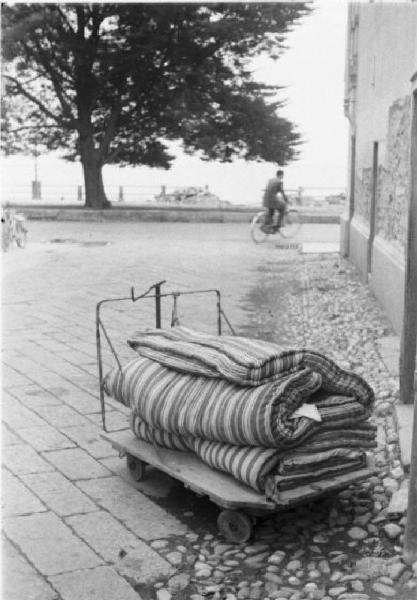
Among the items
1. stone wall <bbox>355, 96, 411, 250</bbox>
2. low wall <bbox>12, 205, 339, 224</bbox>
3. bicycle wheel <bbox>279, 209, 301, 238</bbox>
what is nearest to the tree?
low wall <bbox>12, 205, 339, 224</bbox>

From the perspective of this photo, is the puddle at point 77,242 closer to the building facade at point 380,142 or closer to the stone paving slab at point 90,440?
the building facade at point 380,142

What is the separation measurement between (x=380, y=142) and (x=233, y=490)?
7562 mm

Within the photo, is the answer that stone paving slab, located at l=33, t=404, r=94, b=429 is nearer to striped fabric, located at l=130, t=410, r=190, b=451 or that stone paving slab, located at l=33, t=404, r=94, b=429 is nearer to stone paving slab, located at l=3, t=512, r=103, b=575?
striped fabric, located at l=130, t=410, r=190, b=451

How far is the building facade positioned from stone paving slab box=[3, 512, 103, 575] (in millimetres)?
2723

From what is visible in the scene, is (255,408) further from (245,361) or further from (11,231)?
(11,231)

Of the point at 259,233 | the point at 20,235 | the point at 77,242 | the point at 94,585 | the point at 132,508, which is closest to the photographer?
→ the point at 94,585

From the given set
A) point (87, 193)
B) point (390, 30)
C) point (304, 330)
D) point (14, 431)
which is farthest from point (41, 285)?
point (87, 193)

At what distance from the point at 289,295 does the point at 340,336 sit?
8.82 ft

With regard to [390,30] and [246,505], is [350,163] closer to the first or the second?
[390,30]

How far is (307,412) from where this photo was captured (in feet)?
11.9

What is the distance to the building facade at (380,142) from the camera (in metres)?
8.20

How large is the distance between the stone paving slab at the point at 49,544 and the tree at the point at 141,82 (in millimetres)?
22191

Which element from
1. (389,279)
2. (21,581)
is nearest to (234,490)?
(21,581)

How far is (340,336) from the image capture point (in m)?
7.89
